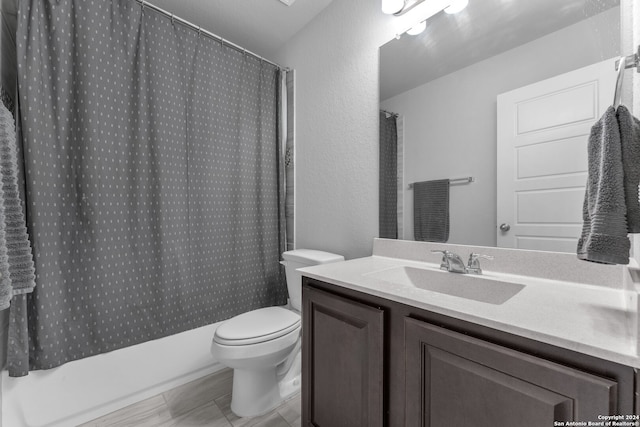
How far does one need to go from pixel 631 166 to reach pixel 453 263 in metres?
0.61

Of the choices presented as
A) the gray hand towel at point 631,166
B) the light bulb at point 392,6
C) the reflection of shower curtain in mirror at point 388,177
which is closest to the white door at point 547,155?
the gray hand towel at point 631,166

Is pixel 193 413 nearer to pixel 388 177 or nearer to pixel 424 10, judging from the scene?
pixel 388 177

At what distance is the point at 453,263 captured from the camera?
3.52 feet

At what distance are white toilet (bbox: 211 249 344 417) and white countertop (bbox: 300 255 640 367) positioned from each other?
0.57 m

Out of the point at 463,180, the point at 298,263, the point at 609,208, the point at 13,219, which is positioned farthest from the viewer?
the point at 298,263

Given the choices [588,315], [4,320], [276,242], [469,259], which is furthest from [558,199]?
[4,320]

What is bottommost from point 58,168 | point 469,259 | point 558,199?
point 469,259

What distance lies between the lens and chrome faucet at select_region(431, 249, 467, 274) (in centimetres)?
106

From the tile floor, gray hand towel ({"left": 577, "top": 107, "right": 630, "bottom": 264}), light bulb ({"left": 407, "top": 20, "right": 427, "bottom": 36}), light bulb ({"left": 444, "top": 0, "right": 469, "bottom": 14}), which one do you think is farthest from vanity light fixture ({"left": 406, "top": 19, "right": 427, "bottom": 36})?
the tile floor

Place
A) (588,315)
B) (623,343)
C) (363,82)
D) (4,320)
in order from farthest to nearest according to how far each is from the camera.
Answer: (363,82)
(4,320)
(588,315)
(623,343)

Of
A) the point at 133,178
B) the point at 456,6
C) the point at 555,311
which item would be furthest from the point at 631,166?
the point at 133,178

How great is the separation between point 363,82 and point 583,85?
964 millimetres

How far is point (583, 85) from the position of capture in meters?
0.87

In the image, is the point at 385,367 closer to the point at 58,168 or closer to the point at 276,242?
the point at 276,242
